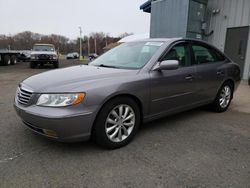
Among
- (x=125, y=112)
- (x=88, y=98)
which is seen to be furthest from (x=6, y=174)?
(x=125, y=112)

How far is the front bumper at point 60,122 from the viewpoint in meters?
2.33

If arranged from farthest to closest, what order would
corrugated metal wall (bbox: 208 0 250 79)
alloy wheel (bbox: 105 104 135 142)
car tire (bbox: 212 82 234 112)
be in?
1. corrugated metal wall (bbox: 208 0 250 79)
2. car tire (bbox: 212 82 234 112)
3. alloy wheel (bbox: 105 104 135 142)

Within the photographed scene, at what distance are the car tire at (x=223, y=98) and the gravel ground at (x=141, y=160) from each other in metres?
0.82

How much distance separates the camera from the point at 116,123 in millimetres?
2770

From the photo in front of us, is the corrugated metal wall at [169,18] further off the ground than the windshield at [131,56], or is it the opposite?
the corrugated metal wall at [169,18]

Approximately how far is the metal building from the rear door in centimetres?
540

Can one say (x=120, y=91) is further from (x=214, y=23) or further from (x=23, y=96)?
(x=214, y=23)

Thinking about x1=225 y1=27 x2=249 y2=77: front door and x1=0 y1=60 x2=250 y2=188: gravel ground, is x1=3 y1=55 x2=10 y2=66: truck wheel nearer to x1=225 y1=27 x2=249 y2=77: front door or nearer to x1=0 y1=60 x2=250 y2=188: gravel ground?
x1=0 y1=60 x2=250 y2=188: gravel ground

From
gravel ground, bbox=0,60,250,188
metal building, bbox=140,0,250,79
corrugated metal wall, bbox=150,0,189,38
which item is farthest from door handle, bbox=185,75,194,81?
corrugated metal wall, bbox=150,0,189,38

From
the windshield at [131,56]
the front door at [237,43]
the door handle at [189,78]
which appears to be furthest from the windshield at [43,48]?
the door handle at [189,78]

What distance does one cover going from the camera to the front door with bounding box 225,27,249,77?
8711 mm

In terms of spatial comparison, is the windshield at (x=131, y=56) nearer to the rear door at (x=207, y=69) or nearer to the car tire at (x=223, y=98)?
the rear door at (x=207, y=69)

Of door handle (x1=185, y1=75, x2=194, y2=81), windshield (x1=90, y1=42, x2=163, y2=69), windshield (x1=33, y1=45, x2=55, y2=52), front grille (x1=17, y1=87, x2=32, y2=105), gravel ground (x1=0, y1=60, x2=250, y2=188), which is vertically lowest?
gravel ground (x1=0, y1=60, x2=250, y2=188)

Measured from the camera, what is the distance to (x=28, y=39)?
6125cm
